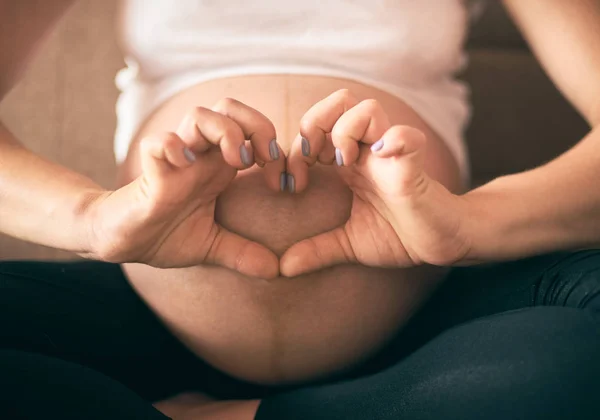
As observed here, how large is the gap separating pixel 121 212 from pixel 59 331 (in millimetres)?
219

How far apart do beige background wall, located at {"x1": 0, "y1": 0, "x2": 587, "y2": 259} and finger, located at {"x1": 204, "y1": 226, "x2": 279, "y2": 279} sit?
27.5 inches

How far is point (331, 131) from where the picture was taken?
528mm

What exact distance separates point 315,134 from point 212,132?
109mm

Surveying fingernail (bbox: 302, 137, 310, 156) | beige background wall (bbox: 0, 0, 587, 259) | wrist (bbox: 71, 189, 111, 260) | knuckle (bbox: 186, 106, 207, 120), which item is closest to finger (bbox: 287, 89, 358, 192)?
fingernail (bbox: 302, 137, 310, 156)

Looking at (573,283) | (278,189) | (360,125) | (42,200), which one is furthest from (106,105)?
(573,283)

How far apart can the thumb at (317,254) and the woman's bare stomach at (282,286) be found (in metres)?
0.02

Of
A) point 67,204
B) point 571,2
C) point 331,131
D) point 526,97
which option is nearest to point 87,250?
point 67,204

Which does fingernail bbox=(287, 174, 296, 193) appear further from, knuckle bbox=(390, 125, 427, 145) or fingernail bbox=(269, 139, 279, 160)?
→ knuckle bbox=(390, 125, 427, 145)

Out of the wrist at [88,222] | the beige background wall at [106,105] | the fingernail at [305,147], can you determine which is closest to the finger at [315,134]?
the fingernail at [305,147]

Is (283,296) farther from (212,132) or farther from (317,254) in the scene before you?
(212,132)

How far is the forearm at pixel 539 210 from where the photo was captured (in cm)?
55

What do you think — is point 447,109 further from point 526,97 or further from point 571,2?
point 526,97

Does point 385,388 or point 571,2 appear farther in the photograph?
point 571,2

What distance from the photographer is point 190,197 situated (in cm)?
52
